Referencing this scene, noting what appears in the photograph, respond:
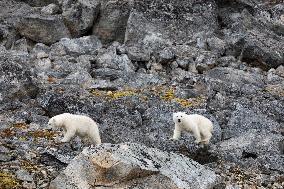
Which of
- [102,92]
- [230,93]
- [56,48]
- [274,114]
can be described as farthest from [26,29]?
[274,114]

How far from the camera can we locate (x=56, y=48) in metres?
24.8

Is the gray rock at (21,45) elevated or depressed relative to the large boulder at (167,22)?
depressed

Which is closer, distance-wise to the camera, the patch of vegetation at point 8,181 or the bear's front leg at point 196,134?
the patch of vegetation at point 8,181

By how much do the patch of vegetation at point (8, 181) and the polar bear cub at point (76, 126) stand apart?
2.75m

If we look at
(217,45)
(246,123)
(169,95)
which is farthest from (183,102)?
(217,45)

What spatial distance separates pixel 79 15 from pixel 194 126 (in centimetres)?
1357

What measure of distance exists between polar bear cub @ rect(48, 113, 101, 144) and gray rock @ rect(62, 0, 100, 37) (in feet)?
42.1

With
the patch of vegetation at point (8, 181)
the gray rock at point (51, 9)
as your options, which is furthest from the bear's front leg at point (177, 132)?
the gray rock at point (51, 9)

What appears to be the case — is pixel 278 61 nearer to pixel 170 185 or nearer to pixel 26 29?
pixel 26 29

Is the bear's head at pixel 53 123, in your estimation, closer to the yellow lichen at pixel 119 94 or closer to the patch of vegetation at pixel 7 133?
the patch of vegetation at pixel 7 133

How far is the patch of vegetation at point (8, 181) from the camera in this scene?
1145cm

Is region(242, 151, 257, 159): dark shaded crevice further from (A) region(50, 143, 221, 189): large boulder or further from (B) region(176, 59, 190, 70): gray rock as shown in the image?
(B) region(176, 59, 190, 70): gray rock

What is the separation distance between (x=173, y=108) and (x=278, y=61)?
28.9 feet

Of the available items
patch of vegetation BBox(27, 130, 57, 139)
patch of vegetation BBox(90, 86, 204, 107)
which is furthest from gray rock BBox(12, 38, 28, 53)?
patch of vegetation BBox(27, 130, 57, 139)
